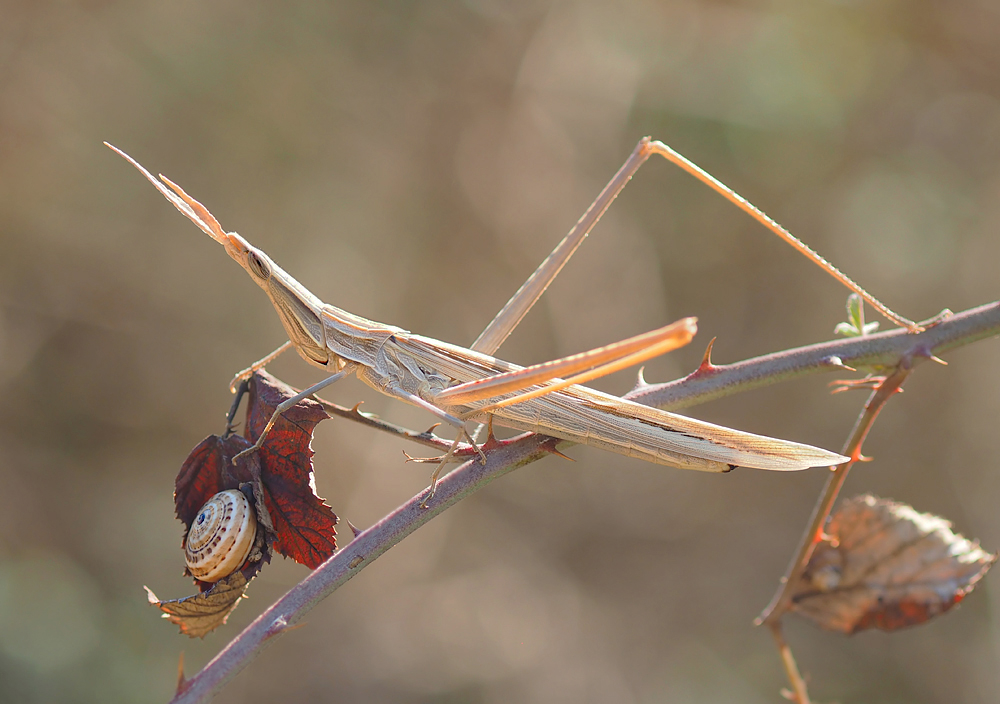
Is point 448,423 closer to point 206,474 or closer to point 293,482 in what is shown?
point 293,482

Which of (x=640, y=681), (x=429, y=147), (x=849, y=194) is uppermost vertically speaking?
(x=429, y=147)

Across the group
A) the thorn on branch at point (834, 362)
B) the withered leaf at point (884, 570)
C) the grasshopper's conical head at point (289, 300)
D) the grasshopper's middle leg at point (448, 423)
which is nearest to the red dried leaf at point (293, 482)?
the grasshopper's middle leg at point (448, 423)

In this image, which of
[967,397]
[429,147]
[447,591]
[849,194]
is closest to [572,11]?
[429,147]

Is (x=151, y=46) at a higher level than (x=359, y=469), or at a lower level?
higher

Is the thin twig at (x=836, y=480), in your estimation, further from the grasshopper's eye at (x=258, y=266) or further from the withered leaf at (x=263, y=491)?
the grasshopper's eye at (x=258, y=266)

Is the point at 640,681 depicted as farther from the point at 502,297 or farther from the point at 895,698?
the point at 502,297

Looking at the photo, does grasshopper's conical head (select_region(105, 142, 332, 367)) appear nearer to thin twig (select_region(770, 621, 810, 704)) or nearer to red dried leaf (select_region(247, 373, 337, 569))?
red dried leaf (select_region(247, 373, 337, 569))

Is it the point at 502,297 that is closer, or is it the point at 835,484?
the point at 835,484

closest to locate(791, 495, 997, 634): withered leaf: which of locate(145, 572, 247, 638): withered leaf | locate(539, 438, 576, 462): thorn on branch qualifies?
locate(539, 438, 576, 462): thorn on branch
